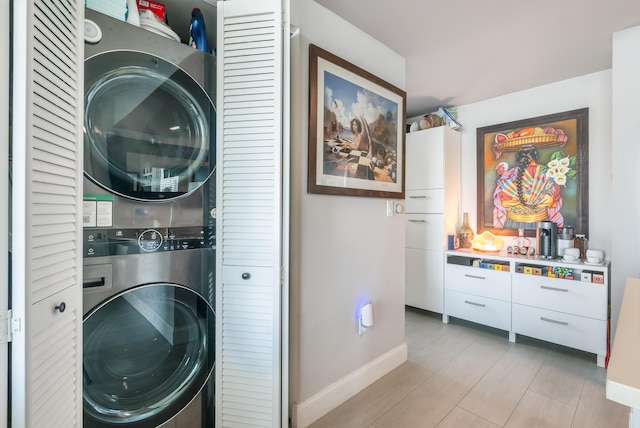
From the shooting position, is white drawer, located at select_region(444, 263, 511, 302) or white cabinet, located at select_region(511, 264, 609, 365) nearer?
white cabinet, located at select_region(511, 264, 609, 365)

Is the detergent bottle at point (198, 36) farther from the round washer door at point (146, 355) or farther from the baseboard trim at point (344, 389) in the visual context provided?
the baseboard trim at point (344, 389)

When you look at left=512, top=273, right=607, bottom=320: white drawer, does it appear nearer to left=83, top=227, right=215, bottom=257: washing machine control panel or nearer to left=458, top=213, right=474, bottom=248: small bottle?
left=458, top=213, right=474, bottom=248: small bottle

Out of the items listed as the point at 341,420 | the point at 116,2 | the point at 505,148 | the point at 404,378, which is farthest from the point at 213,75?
the point at 505,148

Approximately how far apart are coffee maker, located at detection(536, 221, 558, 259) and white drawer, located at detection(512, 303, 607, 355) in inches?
18.8

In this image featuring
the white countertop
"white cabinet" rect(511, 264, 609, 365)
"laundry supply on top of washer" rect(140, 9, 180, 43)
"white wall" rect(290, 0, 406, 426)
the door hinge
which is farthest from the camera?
"white cabinet" rect(511, 264, 609, 365)

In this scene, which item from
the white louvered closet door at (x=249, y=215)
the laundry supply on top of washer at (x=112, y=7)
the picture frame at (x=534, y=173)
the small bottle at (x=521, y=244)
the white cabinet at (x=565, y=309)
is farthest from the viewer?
the small bottle at (x=521, y=244)

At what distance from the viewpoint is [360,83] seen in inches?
70.7

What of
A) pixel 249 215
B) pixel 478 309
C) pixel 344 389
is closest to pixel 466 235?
pixel 478 309

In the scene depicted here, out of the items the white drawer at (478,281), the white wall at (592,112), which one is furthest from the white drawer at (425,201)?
the white wall at (592,112)

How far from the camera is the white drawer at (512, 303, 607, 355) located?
2.10m

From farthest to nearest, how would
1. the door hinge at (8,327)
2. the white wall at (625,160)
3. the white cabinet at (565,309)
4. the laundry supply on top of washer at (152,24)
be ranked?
the white cabinet at (565,309)
the white wall at (625,160)
the laundry supply on top of washer at (152,24)
the door hinge at (8,327)

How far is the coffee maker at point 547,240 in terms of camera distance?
245 centimetres

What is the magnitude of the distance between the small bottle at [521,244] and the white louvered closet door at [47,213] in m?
3.17

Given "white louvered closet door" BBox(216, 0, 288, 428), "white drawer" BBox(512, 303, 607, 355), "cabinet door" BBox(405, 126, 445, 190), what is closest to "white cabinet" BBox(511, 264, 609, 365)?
"white drawer" BBox(512, 303, 607, 355)
